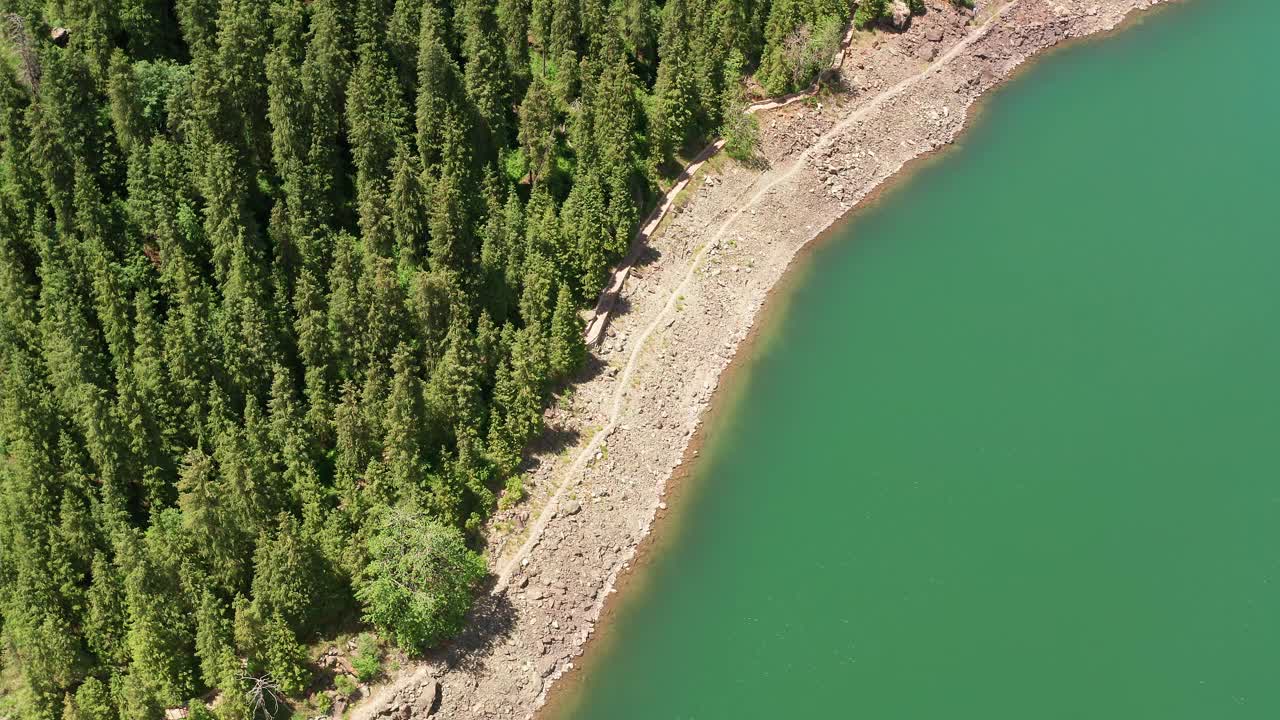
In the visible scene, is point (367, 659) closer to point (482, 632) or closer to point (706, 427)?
point (482, 632)

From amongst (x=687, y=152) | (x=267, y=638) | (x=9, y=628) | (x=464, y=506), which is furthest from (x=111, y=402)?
(x=687, y=152)

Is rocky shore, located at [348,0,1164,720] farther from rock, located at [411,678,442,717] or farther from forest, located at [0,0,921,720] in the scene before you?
forest, located at [0,0,921,720]

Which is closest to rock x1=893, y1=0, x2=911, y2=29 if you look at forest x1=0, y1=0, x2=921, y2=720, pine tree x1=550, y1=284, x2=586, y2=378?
forest x1=0, y1=0, x2=921, y2=720

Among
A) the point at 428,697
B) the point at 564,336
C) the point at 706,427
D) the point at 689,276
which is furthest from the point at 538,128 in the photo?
the point at 428,697

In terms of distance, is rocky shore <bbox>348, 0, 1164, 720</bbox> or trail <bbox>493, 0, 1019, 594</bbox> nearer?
rocky shore <bbox>348, 0, 1164, 720</bbox>

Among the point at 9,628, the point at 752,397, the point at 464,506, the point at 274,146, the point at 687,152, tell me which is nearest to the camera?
the point at 9,628

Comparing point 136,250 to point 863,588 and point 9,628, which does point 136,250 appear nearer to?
point 9,628
